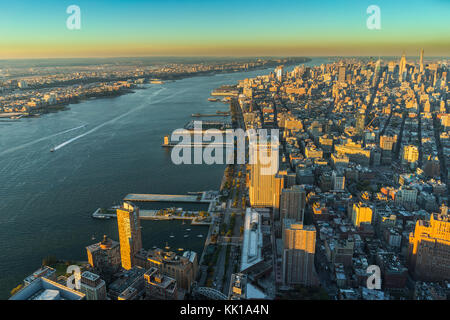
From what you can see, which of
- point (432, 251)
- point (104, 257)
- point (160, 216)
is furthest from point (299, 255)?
point (160, 216)

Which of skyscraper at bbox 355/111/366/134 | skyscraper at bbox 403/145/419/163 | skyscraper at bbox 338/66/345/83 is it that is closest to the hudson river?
skyscraper at bbox 403/145/419/163

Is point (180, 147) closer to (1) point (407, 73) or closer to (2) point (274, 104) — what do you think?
(2) point (274, 104)

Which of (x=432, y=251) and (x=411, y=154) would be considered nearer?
(x=432, y=251)

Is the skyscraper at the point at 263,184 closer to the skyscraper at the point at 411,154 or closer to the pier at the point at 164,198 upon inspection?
the pier at the point at 164,198

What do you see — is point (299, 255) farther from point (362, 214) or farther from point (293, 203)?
point (362, 214)

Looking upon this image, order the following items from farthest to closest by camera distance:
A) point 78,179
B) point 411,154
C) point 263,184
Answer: point 411,154
point 78,179
point 263,184

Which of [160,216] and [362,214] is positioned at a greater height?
[362,214]

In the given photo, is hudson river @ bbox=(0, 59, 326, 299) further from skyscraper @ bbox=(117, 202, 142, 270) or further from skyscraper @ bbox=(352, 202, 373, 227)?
skyscraper @ bbox=(352, 202, 373, 227)
